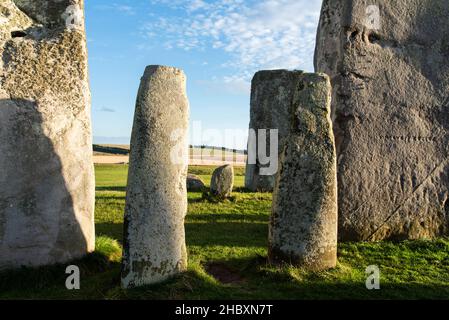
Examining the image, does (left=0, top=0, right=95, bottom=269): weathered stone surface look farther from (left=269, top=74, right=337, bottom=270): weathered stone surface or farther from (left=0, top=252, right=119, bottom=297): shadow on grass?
(left=269, top=74, right=337, bottom=270): weathered stone surface

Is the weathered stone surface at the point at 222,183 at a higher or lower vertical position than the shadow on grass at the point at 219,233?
higher

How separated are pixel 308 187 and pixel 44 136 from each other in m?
4.07

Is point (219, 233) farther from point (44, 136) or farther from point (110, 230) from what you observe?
point (44, 136)

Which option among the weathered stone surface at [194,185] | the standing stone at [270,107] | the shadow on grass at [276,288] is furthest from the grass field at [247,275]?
the standing stone at [270,107]

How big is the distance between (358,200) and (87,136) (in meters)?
5.13

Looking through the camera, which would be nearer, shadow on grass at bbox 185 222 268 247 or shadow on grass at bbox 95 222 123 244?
shadow on grass at bbox 185 222 268 247

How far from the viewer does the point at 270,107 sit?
16812 mm

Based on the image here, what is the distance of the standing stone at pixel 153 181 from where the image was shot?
20.5ft

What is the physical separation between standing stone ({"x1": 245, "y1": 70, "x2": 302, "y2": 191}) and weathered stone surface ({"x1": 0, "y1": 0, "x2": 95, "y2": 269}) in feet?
31.4

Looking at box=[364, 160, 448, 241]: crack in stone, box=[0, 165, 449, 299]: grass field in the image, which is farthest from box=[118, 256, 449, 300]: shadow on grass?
box=[364, 160, 448, 241]: crack in stone

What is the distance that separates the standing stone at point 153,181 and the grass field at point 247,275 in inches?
14.1

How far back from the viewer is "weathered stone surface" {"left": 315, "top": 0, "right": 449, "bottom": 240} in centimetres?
906

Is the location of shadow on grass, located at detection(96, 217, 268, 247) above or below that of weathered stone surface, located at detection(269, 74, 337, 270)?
below

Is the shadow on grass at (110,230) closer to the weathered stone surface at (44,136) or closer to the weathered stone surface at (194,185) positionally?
the weathered stone surface at (44,136)
